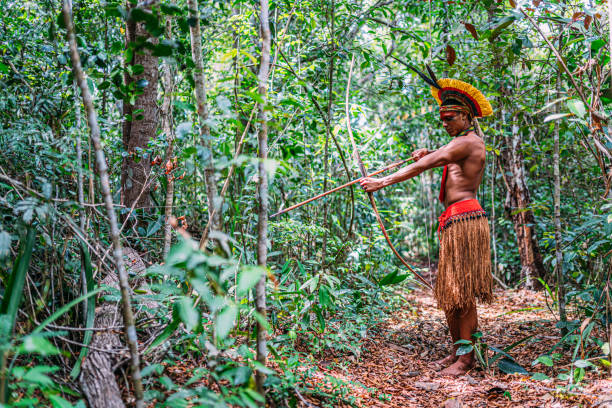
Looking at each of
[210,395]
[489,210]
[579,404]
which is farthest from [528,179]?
[210,395]

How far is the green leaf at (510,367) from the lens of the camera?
256 cm

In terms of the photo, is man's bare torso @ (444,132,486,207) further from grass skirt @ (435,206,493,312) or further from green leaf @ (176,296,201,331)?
green leaf @ (176,296,201,331)

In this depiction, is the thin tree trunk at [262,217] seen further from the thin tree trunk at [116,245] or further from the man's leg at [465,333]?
the man's leg at [465,333]

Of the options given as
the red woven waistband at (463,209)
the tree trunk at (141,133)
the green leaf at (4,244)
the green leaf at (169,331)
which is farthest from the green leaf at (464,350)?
the green leaf at (4,244)

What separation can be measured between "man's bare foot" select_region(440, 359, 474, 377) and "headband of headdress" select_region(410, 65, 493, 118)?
1635 mm

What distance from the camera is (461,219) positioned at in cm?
277

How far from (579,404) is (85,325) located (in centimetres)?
223

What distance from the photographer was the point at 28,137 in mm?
2100

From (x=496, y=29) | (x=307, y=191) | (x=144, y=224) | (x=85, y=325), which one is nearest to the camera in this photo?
(x=85, y=325)

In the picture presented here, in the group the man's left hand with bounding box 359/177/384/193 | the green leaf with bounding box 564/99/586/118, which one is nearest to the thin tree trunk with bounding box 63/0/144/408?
the man's left hand with bounding box 359/177/384/193

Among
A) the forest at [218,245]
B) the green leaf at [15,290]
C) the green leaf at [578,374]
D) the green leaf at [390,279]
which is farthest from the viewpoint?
the green leaf at [390,279]

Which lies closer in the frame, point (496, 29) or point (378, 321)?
point (496, 29)

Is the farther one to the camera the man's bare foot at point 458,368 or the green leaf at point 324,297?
the man's bare foot at point 458,368

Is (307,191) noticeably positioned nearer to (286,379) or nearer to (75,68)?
(286,379)
